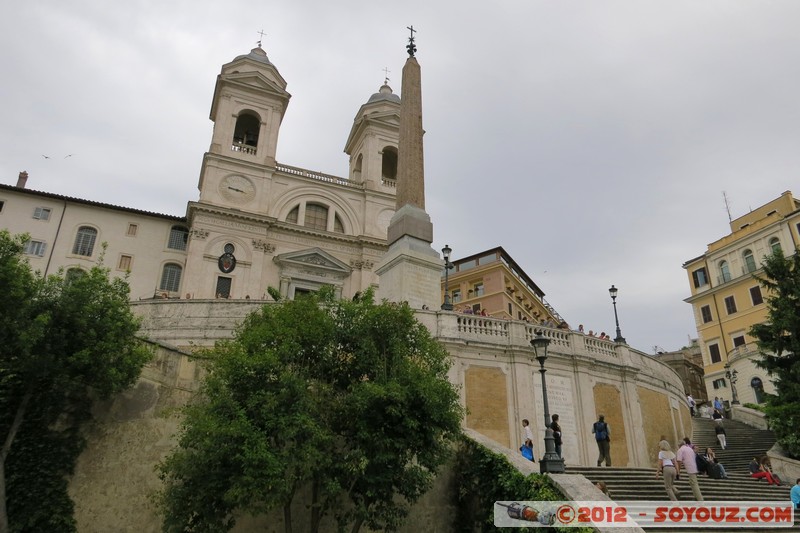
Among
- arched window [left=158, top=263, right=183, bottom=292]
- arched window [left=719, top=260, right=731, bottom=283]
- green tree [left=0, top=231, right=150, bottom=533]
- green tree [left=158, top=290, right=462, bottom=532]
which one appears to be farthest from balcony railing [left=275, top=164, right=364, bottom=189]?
arched window [left=719, top=260, right=731, bottom=283]

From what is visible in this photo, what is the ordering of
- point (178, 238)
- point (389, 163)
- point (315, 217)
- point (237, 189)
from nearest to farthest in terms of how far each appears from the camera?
point (237, 189), point (178, 238), point (315, 217), point (389, 163)

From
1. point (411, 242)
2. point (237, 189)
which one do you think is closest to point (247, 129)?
point (237, 189)

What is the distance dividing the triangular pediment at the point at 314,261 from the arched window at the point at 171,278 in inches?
264

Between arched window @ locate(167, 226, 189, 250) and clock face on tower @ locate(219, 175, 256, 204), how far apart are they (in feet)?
14.3

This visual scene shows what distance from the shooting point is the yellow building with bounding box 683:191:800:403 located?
4309 centimetres

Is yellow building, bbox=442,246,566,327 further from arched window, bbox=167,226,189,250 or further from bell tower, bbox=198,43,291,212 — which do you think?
arched window, bbox=167,226,189,250

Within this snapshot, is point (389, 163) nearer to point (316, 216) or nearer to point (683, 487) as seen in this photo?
point (316, 216)

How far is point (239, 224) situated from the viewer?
3475cm

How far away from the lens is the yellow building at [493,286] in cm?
5281

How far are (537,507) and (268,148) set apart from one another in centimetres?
3216

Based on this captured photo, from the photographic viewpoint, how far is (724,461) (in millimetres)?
20359

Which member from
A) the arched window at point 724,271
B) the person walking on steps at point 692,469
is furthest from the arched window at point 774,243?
the person walking on steps at point 692,469

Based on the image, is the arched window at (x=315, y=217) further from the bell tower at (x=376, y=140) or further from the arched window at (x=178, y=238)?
the arched window at (x=178, y=238)

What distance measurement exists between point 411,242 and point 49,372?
492 inches
